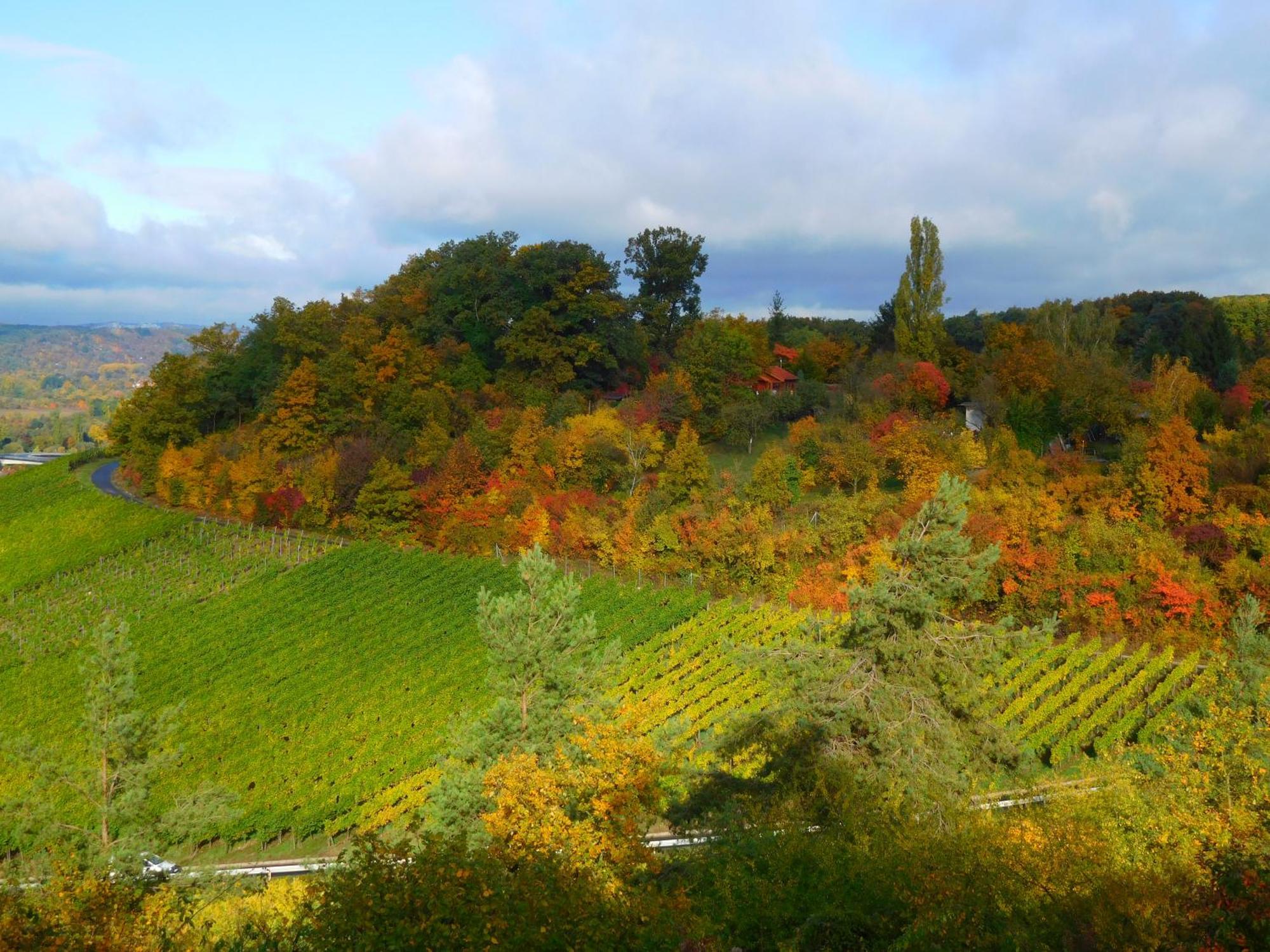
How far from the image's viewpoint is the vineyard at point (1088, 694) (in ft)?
80.5

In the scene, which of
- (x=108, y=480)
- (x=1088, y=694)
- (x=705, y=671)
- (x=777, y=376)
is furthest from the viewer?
(x=108, y=480)

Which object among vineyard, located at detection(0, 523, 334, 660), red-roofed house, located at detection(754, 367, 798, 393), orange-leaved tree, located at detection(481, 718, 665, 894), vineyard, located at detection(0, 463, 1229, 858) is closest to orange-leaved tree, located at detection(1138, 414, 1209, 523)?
vineyard, located at detection(0, 463, 1229, 858)

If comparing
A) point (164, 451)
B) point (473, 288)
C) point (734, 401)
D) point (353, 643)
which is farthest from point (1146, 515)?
point (164, 451)

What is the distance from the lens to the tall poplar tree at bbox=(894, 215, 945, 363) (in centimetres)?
5141

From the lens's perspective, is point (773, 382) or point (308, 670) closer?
point (308, 670)

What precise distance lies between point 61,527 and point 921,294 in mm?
51613

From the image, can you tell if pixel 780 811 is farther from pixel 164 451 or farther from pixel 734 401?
Result: pixel 164 451

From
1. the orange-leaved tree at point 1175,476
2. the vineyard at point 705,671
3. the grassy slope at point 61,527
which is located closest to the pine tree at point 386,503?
the grassy slope at point 61,527

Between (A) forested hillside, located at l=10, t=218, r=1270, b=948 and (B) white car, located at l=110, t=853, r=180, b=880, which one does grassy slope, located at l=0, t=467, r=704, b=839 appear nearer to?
(A) forested hillside, located at l=10, t=218, r=1270, b=948

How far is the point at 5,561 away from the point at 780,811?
48956mm

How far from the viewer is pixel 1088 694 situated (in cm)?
2680

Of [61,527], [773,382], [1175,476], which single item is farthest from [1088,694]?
[61,527]

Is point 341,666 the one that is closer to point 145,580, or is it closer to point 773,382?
point 145,580

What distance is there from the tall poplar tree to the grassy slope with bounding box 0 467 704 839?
23.8m
